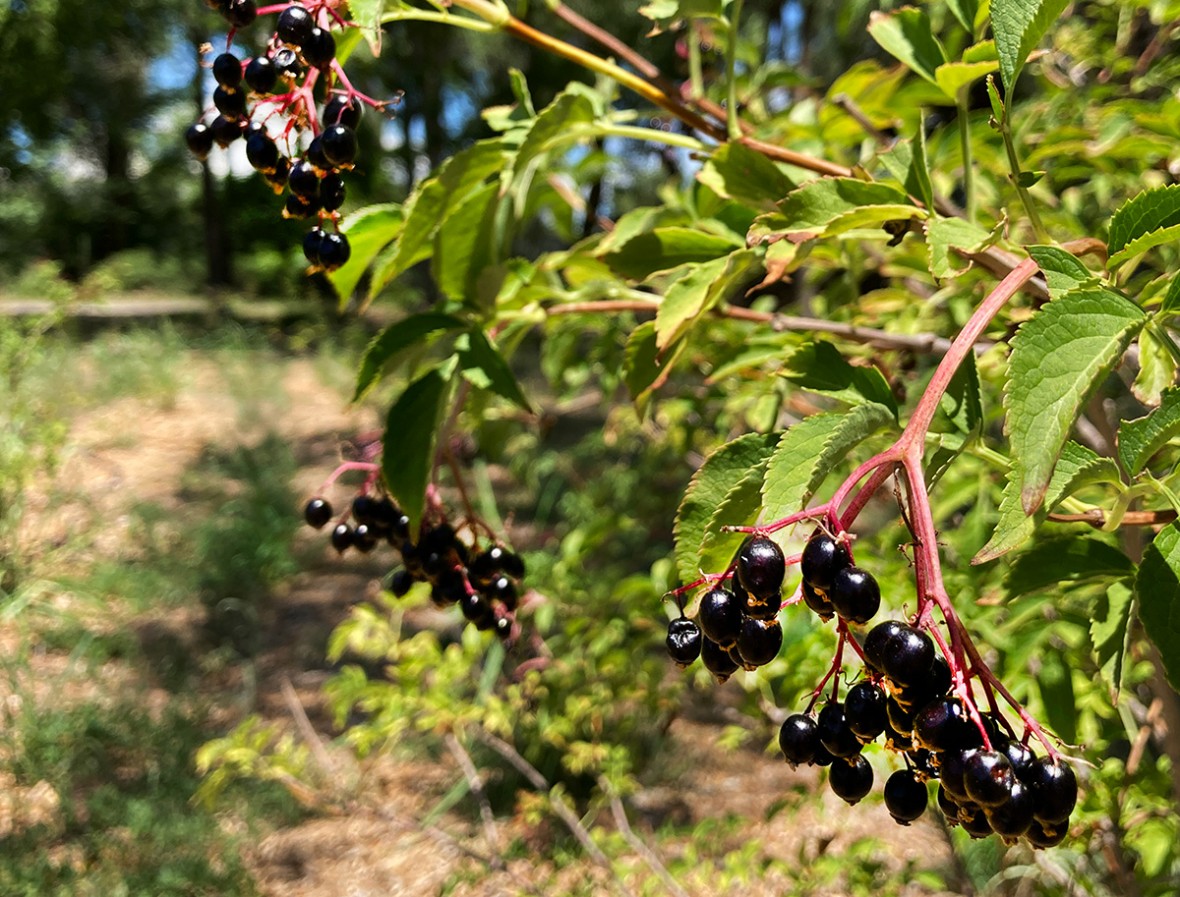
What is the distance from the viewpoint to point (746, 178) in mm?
971

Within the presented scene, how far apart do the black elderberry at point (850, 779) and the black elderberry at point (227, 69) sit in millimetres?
963

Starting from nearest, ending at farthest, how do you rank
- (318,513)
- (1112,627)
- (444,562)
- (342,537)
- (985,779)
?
(985,779)
(1112,627)
(444,562)
(342,537)
(318,513)

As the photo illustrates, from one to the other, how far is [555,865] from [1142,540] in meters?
2.54

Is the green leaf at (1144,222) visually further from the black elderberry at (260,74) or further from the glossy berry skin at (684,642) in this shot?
the black elderberry at (260,74)

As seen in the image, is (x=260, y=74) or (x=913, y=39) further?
(x=913, y=39)

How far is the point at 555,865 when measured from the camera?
2.99 meters

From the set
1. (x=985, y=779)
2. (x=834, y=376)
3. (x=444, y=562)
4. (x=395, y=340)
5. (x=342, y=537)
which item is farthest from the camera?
(x=342, y=537)

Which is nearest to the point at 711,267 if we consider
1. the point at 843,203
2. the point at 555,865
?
the point at 843,203

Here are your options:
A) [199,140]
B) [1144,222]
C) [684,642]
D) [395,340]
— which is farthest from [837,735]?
[199,140]

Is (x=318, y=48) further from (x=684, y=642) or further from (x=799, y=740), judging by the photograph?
(x=799, y=740)

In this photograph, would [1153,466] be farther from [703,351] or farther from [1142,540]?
[703,351]

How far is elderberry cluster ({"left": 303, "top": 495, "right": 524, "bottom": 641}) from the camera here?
3.98 feet

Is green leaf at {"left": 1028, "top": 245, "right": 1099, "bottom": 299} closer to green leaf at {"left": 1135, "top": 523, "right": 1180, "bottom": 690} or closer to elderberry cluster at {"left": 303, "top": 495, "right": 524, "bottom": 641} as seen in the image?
green leaf at {"left": 1135, "top": 523, "right": 1180, "bottom": 690}

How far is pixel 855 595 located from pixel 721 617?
4.0 inches
